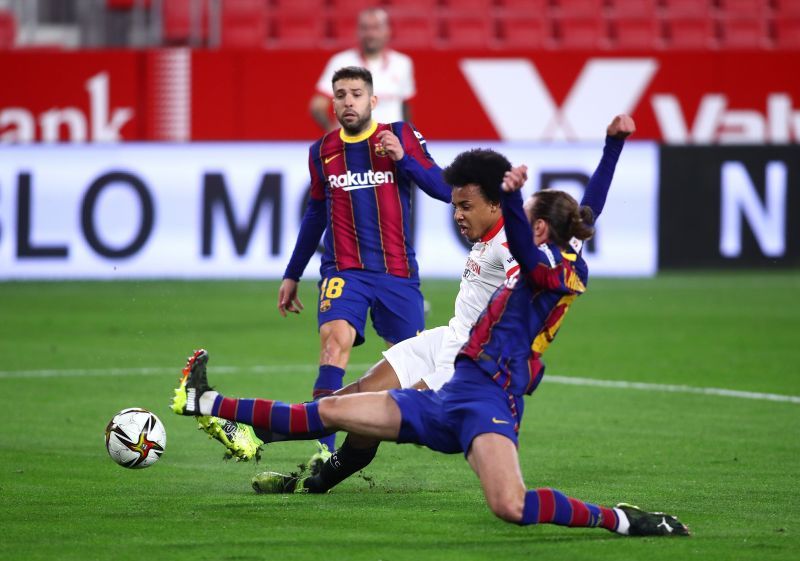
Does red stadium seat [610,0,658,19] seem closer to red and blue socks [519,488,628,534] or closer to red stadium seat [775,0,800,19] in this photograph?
red stadium seat [775,0,800,19]

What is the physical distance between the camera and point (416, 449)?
808 centimetres

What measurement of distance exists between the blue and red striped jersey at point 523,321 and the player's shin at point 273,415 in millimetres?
651

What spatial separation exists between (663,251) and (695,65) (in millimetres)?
4261

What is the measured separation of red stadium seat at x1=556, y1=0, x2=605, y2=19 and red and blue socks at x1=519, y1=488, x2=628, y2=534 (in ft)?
51.3

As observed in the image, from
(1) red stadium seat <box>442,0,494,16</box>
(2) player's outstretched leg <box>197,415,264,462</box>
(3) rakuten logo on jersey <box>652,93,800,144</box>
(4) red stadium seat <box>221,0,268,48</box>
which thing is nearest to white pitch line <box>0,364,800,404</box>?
(2) player's outstretched leg <box>197,415,264,462</box>

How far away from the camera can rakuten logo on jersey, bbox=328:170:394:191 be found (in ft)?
24.6

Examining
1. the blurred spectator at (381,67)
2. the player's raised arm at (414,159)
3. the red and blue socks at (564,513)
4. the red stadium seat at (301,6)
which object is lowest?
the red and blue socks at (564,513)

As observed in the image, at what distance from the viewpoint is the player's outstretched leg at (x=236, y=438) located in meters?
6.17

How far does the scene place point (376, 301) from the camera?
292 inches

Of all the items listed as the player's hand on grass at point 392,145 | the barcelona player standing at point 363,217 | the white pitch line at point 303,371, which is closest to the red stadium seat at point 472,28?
the white pitch line at point 303,371

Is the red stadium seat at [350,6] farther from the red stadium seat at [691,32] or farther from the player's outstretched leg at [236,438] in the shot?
the player's outstretched leg at [236,438]

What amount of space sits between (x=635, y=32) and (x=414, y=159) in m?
13.8

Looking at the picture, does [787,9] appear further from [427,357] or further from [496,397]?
[496,397]

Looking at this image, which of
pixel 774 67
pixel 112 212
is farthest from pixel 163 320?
pixel 774 67
